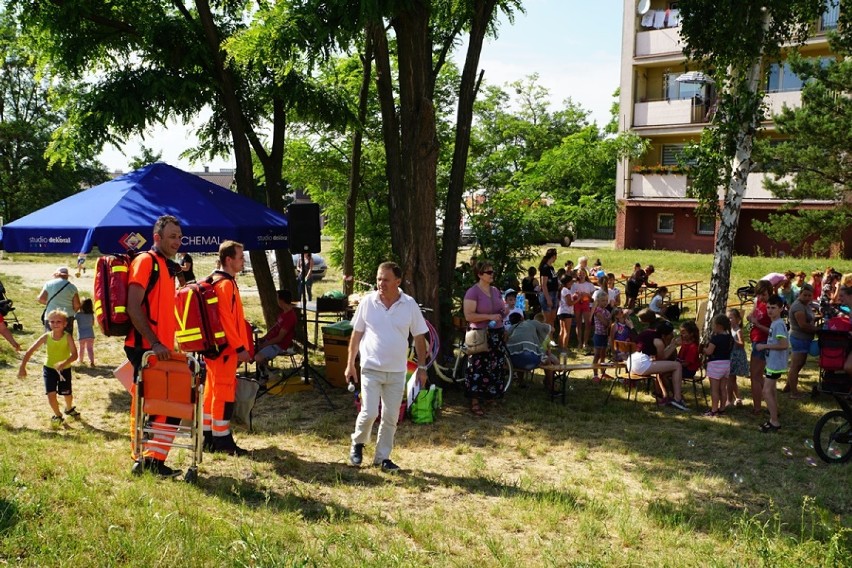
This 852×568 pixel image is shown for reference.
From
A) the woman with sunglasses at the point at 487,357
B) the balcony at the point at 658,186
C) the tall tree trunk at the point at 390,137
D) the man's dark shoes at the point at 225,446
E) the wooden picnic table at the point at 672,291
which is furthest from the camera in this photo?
the balcony at the point at 658,186

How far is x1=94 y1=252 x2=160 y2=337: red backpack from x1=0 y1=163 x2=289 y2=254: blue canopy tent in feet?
8.96

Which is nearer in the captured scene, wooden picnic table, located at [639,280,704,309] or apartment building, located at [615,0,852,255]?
wooden picnic table, located at [639,280,704,309]

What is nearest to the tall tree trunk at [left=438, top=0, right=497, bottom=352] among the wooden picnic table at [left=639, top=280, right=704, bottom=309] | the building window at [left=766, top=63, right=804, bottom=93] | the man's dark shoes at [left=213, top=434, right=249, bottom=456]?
the man's dark shoes at [left=213, top=434, right=249, bottom=456]

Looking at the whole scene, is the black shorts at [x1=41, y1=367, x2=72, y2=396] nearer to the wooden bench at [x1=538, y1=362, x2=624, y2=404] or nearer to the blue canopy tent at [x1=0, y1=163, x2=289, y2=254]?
the blue canopy tent at [x1=0, y1=163, x2=289, y2=254]

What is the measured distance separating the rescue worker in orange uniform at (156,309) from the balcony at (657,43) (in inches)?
1098

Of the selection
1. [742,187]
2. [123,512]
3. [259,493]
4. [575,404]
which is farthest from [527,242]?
[123,512]

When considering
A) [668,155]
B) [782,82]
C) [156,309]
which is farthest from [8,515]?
[668,155]

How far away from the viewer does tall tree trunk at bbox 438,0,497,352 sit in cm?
1024

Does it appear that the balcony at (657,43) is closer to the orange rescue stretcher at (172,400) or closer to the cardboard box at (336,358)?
the cardboard box at (336,358)

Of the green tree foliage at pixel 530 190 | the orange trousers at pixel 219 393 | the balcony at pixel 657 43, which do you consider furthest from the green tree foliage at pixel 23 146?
the orange trousers at pixel 219 393

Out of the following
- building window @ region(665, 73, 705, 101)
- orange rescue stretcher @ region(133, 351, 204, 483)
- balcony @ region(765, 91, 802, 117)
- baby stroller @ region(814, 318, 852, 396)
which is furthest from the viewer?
building window @ region(665, 73, 705, 101)

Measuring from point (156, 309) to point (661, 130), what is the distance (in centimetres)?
2802

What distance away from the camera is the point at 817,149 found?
1662 centimetres

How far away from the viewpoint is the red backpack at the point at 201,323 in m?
6.46
